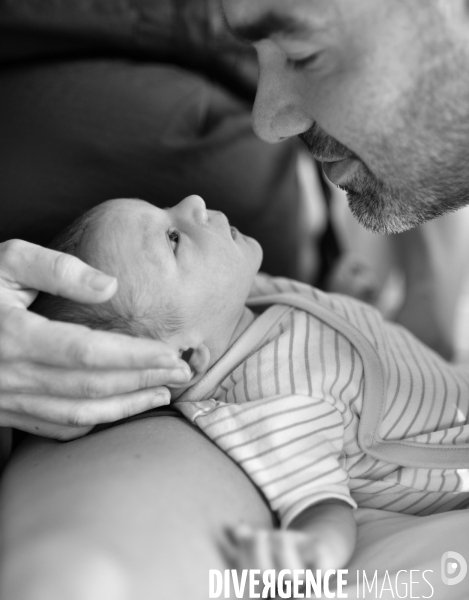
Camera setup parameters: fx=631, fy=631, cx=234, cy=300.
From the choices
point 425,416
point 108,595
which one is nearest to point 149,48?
point 425,416

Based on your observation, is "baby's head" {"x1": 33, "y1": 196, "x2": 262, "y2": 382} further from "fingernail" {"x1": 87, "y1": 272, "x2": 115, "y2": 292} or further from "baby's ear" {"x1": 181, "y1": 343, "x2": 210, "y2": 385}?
"fingernail" {"x1": 87, "y1": 272, "x2": 115, "y2": 292}

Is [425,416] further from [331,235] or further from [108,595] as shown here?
[331,235]

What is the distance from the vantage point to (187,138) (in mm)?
1308

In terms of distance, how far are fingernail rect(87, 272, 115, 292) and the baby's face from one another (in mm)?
130

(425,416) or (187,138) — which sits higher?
(187,138)

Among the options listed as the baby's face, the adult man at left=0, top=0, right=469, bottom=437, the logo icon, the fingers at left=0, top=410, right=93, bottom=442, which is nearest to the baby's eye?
the baby's face

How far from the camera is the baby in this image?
2.79ft

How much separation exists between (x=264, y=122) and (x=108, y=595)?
0.68 m

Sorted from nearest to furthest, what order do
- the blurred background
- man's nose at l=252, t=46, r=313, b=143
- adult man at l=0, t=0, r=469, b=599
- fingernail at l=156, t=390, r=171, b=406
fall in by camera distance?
adult man at l=0, t=0, r=469, b=599 → fingernail at l=156, t=390, r=171, b=406 → man's nose at l=252, t=46, r=313, b=143 → the blurred background

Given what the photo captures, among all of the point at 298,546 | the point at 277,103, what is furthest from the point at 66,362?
the point at 277,103

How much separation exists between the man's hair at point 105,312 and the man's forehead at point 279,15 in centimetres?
35

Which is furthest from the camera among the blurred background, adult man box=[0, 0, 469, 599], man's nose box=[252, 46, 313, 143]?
the blurred background

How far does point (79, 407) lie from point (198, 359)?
0.78ft

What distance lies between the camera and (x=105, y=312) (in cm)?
88
